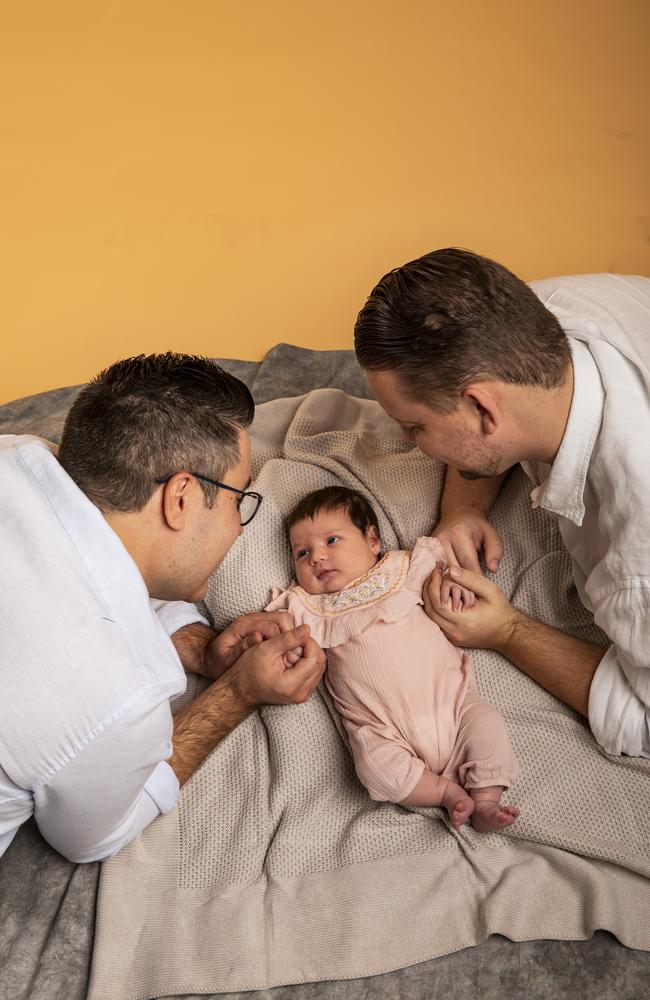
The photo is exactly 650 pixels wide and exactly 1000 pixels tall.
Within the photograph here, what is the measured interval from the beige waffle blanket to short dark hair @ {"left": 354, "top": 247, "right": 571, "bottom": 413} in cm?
64

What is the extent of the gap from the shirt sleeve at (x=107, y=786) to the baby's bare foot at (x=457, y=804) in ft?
2.03

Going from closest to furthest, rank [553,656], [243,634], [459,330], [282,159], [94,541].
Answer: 1. [94,541]
2. [459,330]
3. [553,656]
4. [243,634]
5. [282,159]

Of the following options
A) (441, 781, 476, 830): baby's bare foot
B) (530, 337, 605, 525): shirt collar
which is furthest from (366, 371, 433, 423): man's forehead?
(441, 781, 476, 830): baby's bare foot

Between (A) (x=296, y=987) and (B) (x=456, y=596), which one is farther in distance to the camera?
(B) (x=456, y=596)

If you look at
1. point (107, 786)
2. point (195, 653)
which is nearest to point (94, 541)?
point (107, 786)

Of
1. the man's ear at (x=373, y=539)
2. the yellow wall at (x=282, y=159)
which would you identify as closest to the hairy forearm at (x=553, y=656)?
the man's ear at (x=373, y=539)

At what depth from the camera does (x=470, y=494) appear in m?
2.51

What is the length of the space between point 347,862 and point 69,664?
78 cm

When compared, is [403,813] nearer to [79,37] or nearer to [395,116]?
[395,116]

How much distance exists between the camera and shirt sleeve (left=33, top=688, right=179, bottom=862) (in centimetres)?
163

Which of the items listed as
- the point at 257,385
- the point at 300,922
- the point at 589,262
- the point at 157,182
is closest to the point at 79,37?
the point at 157,182

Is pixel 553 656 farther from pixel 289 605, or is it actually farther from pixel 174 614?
pixel 174 614

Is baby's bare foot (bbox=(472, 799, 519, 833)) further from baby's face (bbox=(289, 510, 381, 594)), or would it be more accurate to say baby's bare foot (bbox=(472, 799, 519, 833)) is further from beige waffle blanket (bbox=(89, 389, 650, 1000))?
baby's face (bbox=(289, 510, 381, 594))

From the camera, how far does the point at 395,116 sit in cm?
410
